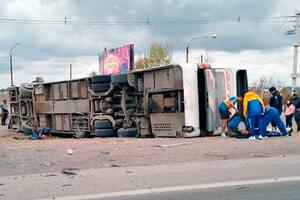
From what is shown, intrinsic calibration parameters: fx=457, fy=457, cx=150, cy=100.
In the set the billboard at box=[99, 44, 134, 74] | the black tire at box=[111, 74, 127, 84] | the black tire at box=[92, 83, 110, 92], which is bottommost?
the black tire at box=[92, 83, 110, 92]

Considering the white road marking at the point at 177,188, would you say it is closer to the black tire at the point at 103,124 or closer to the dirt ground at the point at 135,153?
the dirt ground at the point at 135,153

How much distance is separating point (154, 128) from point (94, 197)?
7392 mm

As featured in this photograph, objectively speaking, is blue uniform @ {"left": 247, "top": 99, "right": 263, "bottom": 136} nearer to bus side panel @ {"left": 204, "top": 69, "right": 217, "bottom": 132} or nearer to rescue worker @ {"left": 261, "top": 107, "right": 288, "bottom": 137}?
rescue worker @ {"left": 261, "top": 107, "right": 288, "bottom": 137}

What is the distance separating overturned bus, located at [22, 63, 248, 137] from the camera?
13062mm

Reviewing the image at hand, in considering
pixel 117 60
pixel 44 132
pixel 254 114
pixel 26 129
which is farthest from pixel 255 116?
pixel 117 60

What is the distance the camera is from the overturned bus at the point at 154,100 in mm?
13062

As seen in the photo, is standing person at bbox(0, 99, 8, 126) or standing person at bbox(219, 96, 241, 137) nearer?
standing person at bbox(219, 96, 241, 137)

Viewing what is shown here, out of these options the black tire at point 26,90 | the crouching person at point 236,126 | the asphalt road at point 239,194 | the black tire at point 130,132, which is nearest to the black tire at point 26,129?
the black tire at point 26,90

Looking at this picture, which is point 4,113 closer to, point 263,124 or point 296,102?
point 296,102

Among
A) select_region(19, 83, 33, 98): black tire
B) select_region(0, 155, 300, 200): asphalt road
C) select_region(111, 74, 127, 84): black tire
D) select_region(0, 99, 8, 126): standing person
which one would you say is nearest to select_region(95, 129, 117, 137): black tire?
select_region(111, 74, 127, 84): black tire

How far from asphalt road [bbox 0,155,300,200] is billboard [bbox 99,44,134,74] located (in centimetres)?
2180

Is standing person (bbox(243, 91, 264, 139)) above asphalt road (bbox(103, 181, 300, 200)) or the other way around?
above

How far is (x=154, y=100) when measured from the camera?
13766 millimetres

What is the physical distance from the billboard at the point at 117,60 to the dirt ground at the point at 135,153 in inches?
726
